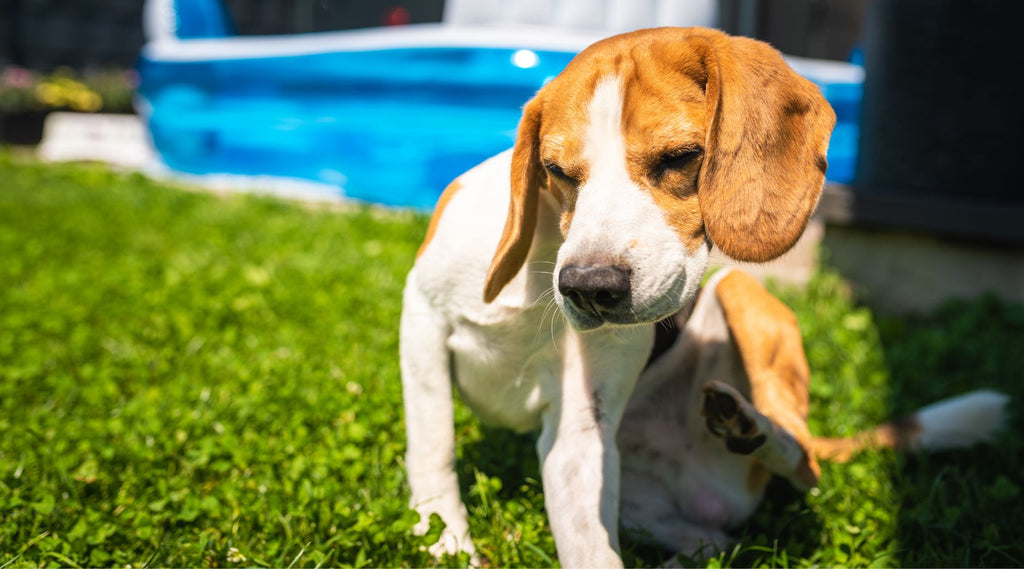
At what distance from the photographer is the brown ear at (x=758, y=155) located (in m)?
1.76

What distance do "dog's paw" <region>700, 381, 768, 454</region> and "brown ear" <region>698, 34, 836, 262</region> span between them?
1.50 ft

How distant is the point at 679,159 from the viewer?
71.4 inches

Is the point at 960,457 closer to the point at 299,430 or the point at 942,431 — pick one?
the point at 942,431

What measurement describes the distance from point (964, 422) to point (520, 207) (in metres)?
1.81

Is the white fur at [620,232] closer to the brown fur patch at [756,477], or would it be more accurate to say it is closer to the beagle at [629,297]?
the beagle at [629,297]

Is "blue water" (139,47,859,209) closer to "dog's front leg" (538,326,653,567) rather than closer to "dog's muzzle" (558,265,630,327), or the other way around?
"dog's front leg" (538,326,653,567)

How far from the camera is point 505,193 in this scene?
2133mm

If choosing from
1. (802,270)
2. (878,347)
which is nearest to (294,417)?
(878,347)

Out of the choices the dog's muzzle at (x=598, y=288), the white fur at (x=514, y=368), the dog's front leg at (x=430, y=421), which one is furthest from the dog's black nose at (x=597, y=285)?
the dog's front leg at (x=430, y=421)

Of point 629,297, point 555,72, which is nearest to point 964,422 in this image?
point 629,297

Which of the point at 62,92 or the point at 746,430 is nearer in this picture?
the point at 746,430

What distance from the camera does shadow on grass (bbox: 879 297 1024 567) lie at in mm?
2283

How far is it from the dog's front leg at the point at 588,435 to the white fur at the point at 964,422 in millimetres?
1276

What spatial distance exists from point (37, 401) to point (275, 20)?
40.4ft
